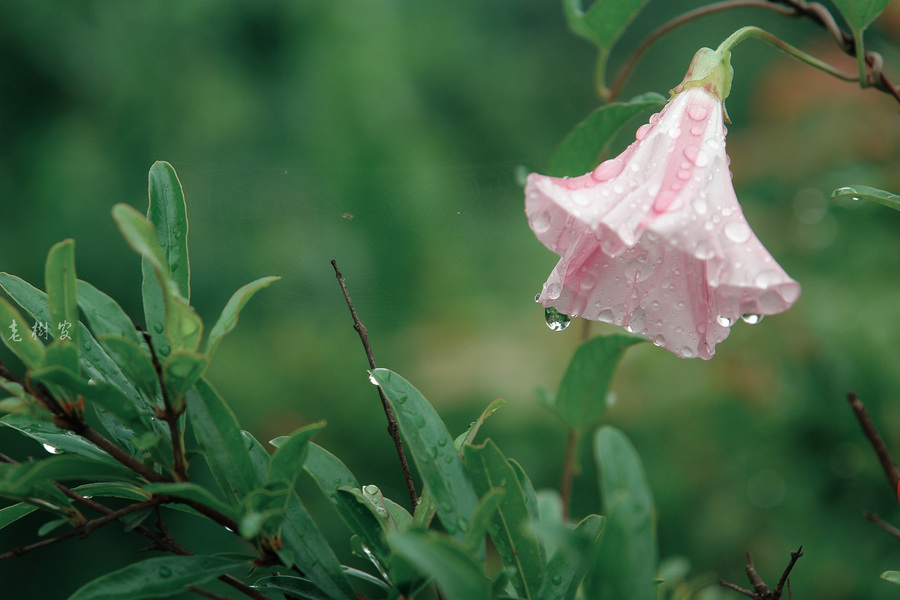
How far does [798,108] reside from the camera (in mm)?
1673

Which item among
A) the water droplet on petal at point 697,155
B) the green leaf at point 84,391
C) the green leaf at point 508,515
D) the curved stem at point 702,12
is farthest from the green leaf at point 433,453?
the curved stem at point 702,12

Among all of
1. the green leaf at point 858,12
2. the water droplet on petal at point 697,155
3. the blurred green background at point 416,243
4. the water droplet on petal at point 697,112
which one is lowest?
the blurred green background at point 416,243

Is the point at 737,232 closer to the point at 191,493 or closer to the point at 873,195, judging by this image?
the point at 873,195

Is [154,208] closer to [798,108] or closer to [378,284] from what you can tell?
[378,284]

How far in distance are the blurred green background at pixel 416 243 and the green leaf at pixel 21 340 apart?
0.79 m

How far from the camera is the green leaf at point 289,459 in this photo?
0.31m

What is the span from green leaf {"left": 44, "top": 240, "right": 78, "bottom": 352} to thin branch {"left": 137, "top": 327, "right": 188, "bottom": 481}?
3cm

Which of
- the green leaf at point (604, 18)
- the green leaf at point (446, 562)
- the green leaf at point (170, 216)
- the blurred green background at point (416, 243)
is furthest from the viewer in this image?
the blurred green background at point (416, 243)

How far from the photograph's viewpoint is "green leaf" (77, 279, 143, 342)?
0.34 metres

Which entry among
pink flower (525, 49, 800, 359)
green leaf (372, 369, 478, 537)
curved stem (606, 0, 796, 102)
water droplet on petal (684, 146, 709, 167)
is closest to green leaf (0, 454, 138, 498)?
green leaf (372, 369, 478, 537)

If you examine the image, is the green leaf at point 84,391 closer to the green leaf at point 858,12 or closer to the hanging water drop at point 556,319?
the hanging water drop at point 556,319

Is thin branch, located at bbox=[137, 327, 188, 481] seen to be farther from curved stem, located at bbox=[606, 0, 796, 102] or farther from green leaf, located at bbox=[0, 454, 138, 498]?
curved stem, located at bbox=[606, 0, 796, 102]

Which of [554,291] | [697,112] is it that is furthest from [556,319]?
[697,112]

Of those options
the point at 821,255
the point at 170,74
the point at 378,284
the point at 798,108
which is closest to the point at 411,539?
the point at 821,255
